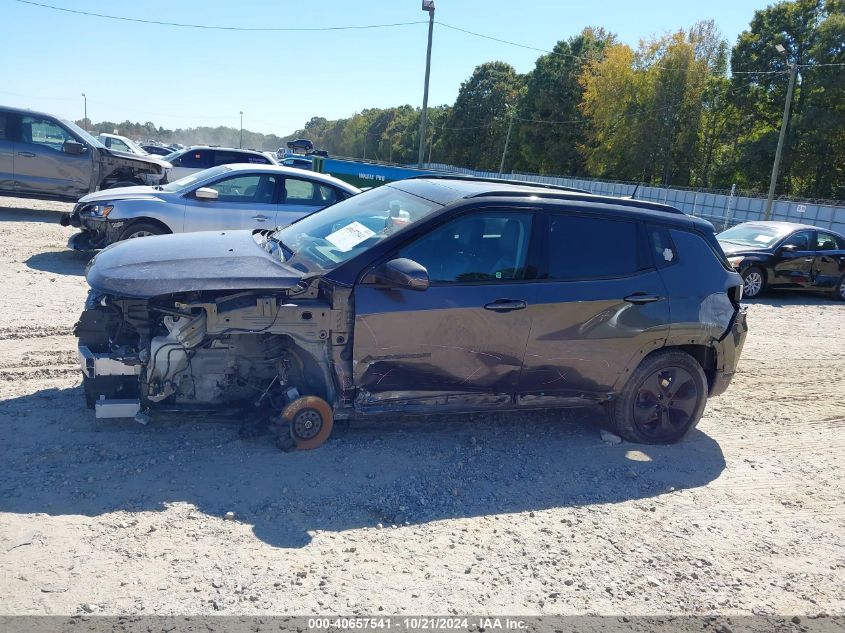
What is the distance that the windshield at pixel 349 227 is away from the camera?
4758mm

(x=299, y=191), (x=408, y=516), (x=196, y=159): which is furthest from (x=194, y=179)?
(x=196, y=159)

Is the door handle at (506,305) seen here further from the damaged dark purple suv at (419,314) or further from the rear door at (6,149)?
the rear door at (6,149)

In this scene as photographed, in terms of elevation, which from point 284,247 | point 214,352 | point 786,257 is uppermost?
point 284,247

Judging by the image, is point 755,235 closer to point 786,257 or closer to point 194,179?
point 786,257

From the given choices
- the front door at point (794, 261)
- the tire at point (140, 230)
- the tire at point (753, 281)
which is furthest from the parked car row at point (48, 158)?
the front door at point (794, 261)

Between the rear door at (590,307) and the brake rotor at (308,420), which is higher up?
the rear door at (590,307)

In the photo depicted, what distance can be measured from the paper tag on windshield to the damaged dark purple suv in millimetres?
18

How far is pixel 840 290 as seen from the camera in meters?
14.3

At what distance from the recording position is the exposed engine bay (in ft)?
14.4

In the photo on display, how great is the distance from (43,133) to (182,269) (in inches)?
455

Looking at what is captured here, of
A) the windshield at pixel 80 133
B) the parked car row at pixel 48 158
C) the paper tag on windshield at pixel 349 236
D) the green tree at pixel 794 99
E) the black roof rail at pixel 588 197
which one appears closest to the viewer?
the paper tag on windshield at pixel 349 236

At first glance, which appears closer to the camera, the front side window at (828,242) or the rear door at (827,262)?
the rear door at (827,262)

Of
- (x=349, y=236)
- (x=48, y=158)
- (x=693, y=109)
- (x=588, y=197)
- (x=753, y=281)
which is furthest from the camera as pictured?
(x=693, y=109)

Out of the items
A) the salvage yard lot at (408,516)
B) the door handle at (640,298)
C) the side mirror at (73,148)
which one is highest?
the side mirror at (73,148)
